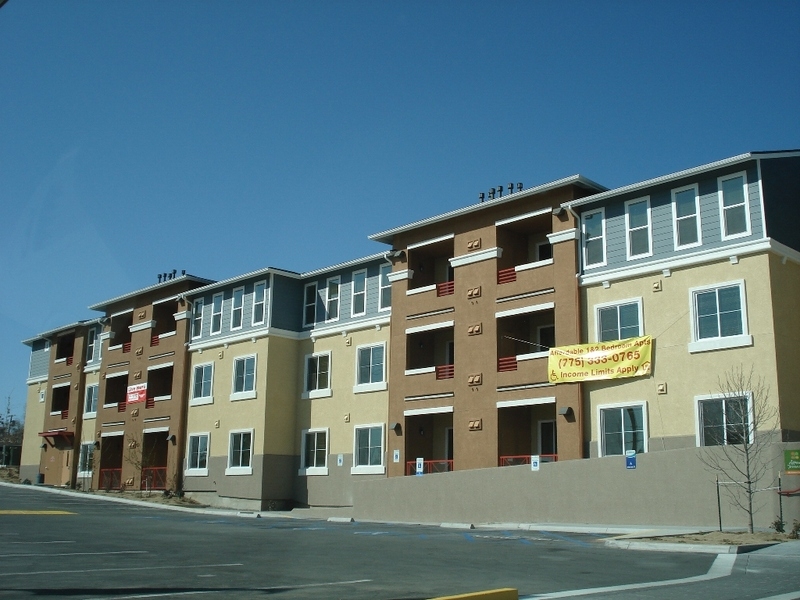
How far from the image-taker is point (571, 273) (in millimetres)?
31656

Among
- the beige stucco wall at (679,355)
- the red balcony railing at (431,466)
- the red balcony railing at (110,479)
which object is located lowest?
the red balcony railing at (110,479)

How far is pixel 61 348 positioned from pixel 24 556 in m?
49.2

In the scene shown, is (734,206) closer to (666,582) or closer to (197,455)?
(666,582)

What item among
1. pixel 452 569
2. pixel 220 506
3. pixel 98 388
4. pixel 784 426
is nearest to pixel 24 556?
pixel 452 569

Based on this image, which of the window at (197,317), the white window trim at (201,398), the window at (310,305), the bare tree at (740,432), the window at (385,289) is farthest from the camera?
the window at (197,317)

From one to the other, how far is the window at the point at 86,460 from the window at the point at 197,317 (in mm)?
12789

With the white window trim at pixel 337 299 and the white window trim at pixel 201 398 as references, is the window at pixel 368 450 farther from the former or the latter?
the white window trim at pixel 201 398

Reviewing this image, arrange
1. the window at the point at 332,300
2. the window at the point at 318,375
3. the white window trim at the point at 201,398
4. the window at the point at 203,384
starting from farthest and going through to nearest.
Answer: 1. the window at the point at 203,384
2. the white window trim at the point at 201,398
3. the window at the point at 332,300
4. the window at the point at 318,375

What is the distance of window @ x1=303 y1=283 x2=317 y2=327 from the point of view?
144 ft

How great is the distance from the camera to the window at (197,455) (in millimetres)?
45219

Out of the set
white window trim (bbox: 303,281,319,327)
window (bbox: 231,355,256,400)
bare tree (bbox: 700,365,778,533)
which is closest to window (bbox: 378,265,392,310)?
white window trim (bbox: 303,281,319,327)

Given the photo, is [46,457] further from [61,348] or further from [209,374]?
[209,374]

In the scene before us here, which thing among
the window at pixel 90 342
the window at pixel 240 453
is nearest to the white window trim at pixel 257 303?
the window at pixel 240 453

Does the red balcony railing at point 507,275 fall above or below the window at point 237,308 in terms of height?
below
